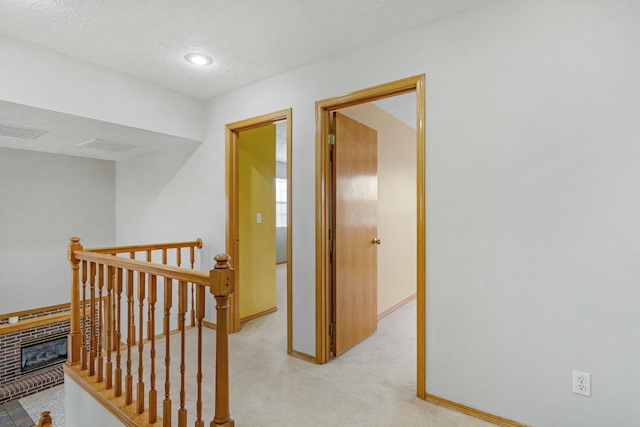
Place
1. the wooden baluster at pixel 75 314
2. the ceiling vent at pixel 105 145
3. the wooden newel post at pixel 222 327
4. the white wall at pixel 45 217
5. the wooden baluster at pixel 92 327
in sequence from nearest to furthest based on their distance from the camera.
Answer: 1. the wooden newel post at pixel 222 327
2. the wooden baluster at pixel 92 327
3. the wooden baluster at pixel 75 314
4. the ceiling vent at pixel 105 145
5. the white wall at pixel 45 217

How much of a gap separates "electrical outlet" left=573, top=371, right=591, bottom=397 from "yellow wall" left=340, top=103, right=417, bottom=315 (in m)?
2.07

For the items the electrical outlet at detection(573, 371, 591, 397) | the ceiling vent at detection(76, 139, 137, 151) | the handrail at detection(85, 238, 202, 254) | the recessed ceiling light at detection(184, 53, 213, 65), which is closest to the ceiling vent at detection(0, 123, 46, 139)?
the ceiling vent at detection(76, 139, 137, 151)

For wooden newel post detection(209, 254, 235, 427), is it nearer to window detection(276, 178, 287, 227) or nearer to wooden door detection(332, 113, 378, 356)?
wooden door detection(332, 113, 378, 356)

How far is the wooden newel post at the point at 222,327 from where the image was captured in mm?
1398

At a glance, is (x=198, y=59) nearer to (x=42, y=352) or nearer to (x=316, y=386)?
(x=316, y=386)

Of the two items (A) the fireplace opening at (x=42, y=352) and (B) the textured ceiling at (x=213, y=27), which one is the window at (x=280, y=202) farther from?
(B) the textured ceiling at (x=213, y=27)

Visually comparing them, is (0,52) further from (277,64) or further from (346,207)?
(346,207)

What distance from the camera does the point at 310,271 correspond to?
260cm

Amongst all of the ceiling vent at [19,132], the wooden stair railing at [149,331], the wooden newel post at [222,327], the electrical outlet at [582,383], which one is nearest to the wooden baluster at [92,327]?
the wooden stair railing at [149,331]

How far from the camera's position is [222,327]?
4.77 feet

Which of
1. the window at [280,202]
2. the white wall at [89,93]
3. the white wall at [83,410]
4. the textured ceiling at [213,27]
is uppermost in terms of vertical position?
the textured ceiling at [213,27]

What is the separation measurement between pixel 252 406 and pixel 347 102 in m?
2.14

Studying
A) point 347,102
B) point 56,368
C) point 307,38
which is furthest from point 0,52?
point 56,368

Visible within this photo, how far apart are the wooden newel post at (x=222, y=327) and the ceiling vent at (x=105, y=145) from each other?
3057 mm
